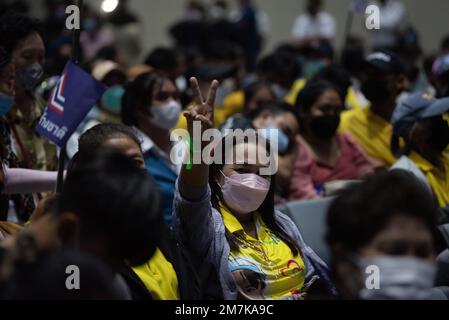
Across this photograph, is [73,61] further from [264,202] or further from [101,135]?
[264,202]

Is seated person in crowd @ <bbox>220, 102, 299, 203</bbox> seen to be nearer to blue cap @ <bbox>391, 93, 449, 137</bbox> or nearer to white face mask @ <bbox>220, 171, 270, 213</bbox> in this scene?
blue cap @ <bbox>391, 93, 449, 137</bbox>

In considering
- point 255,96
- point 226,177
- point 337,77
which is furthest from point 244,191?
point 337,77

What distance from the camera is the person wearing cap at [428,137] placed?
513 cm

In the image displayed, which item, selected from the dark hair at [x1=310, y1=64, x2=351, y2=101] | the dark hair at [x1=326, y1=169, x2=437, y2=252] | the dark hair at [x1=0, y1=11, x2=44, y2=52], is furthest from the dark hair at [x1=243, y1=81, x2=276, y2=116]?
the dark hair at [x1=326, y1=169, x2=437, y2=252]

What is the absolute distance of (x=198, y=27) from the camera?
43.6 feet

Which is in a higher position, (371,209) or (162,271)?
(371,209)

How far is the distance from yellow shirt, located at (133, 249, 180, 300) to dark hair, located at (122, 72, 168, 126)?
1979mm

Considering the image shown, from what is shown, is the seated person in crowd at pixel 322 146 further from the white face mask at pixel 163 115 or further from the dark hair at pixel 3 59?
the dark hair at pixel 3 59

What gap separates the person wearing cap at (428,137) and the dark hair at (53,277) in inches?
122

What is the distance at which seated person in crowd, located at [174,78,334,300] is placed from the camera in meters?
3.54

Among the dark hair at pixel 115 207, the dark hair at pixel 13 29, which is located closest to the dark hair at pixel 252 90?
the dark hair at pixel 13 29

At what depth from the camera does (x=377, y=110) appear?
21.4 ft

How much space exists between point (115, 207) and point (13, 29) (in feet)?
9.09
